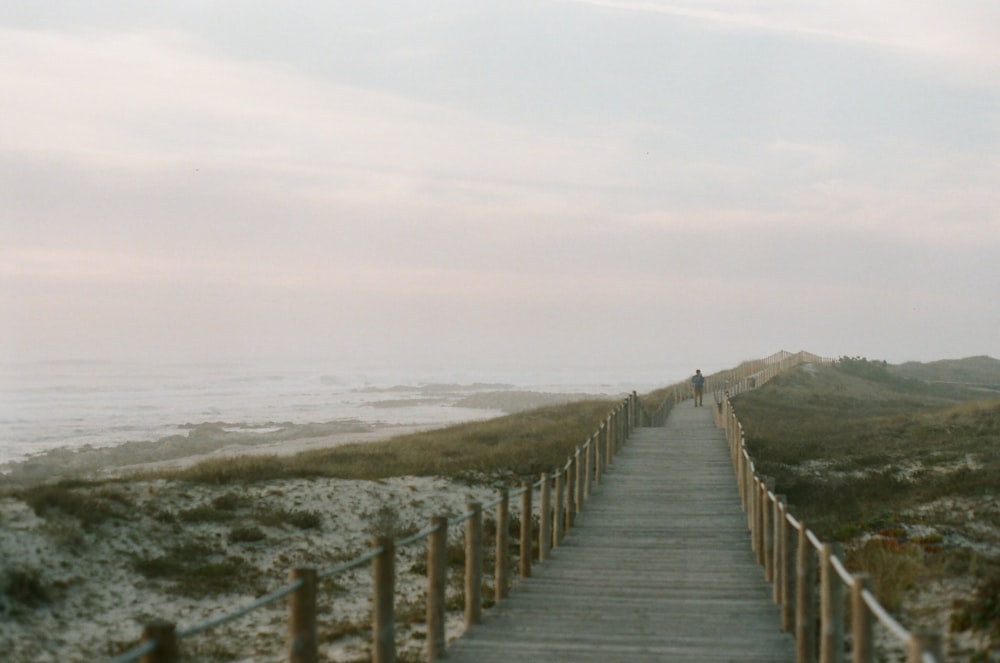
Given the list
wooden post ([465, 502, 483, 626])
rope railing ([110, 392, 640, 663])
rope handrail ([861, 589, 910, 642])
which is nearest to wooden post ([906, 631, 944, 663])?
rope handrail ([861, 589, 910, 642])

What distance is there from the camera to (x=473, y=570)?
10547 mm

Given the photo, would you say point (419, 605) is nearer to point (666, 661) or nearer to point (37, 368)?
point (666, 661)

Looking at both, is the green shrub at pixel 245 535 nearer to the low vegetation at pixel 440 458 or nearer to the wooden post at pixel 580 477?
the low vegetation at pixel 440 458

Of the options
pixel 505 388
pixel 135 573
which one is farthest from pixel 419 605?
pixel 505 388

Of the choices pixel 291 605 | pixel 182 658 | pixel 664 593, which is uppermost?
pixel 291 605

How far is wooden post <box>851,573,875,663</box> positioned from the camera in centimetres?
621

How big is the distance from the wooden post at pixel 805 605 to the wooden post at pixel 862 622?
2.27 metres

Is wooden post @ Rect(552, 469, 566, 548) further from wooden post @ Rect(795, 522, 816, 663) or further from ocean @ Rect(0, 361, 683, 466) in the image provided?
ocean @ Rect(0, 361, 683, 466)

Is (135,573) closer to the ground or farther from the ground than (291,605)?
closer to the ground

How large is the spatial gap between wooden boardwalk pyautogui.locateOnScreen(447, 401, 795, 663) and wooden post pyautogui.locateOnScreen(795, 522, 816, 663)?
1.09 ft

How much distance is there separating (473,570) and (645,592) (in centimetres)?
236

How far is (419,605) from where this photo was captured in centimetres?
1458

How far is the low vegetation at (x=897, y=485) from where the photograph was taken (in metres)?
12.4

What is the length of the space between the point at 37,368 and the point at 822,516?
448 feet
